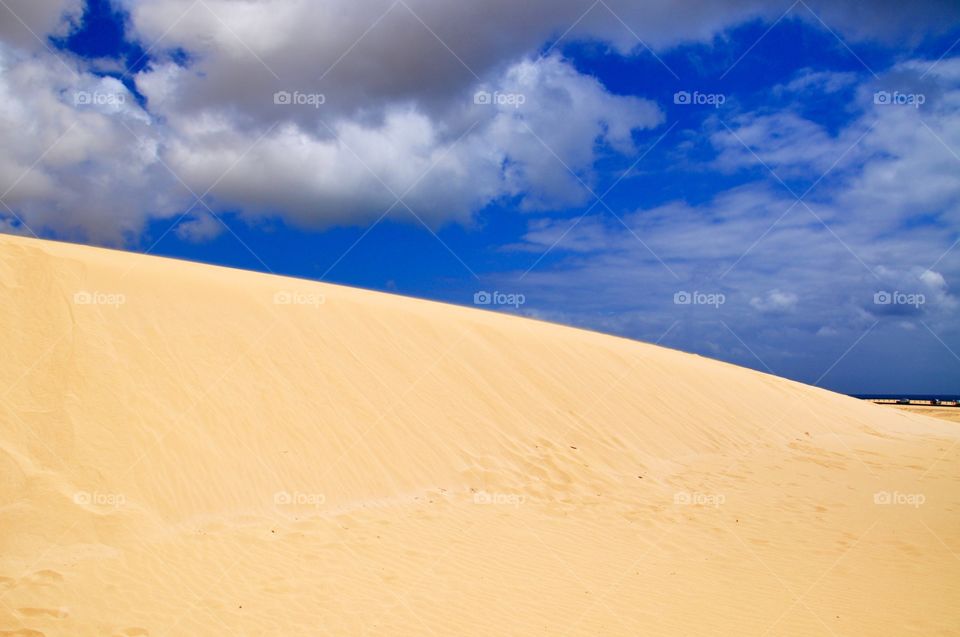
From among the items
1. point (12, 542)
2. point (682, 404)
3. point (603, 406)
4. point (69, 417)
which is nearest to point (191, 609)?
point (12, 542)

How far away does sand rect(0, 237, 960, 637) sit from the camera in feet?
18.5

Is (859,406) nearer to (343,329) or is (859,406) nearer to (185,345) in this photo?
(343,329)

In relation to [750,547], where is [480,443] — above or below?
above

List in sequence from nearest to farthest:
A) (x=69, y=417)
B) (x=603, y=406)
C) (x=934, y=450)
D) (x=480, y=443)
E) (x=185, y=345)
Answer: (x=69, y=417) < (x=185, y=345) < (x=480, y=443) < (x=603, y=406) < (x=934, y=450)

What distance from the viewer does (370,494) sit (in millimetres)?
8453

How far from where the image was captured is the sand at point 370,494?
564 centimetres

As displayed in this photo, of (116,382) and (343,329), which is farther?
(343,329)

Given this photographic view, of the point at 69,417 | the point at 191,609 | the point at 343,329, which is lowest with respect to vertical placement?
the point at 191,609

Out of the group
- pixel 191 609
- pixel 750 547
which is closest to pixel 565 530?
pixel 750 547

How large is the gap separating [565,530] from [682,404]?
27.8 feet

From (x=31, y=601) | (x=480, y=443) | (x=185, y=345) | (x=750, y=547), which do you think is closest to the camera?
(x=31, y=601)

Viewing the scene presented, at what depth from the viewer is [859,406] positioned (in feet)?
76.6

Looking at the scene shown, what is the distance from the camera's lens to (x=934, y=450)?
16734mm

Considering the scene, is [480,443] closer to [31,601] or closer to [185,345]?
[185,345]
